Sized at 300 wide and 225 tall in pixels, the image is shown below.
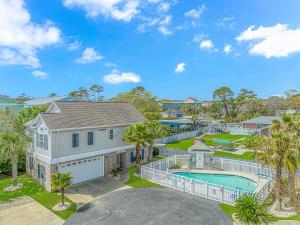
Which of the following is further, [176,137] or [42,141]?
[176,137]

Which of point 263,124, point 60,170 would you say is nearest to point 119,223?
point 60,170

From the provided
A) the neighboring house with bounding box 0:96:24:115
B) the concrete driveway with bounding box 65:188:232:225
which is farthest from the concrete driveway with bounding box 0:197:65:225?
the neighboring house with bounding box 0:96:24:115

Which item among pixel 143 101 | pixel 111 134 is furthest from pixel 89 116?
pixel 143 101

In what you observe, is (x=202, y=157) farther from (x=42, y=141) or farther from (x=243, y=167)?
(x=42, y=141)

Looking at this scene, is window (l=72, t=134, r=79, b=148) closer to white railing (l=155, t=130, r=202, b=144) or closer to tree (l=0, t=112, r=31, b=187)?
tree (l=0, t=112, r=31, b=187)

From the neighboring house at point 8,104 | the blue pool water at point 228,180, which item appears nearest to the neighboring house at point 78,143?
the blue pool water at point 228,180

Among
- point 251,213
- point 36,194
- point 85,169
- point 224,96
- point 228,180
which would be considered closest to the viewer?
point 251,213
